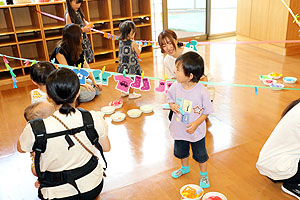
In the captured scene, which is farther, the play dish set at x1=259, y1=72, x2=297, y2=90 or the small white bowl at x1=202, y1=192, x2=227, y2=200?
the play dish set at x1=259, y1=72, x2=297, y2=90

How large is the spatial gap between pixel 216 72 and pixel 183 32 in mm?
2547

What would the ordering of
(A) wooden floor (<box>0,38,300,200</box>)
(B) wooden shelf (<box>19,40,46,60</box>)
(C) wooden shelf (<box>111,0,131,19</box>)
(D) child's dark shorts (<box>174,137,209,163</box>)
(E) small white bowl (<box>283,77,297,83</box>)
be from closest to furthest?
(D) child's dark shorts (<box>174,137,209,163</box>) → (A) wooden floor (<box>0,38,300,200</box>) → (E) small white bowl (<box>283,77,297,83</box>) → (B) wooden shelf (<box>19,40,46,60</box>) → (C) wooden shelf (<box>111,0,131,19</box>)

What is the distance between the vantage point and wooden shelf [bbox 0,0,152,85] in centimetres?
516

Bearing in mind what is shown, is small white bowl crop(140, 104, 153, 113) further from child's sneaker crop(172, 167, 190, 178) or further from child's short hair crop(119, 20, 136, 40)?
child's sneaker crop(172, 167, 190, 178)

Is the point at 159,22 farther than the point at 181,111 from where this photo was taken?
Yes

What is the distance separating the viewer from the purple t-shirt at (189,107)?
7.18 ft

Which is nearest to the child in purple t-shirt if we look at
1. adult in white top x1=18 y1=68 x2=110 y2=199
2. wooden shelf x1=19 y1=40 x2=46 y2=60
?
adult in white top x1=18 y1=68 x2=110 y2=199

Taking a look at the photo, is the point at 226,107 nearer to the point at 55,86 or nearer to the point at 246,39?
the point at 55,86

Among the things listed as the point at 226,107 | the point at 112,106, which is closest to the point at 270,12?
the point at 226,107

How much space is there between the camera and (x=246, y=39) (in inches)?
265

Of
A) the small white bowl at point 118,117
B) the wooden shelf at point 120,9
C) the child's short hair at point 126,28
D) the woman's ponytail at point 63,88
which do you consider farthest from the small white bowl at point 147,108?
the wooden shelf at point 120,9

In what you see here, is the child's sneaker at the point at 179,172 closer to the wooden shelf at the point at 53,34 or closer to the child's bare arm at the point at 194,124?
the child's bare arm at the point at 194,124

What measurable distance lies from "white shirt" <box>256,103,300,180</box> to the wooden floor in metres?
0.25

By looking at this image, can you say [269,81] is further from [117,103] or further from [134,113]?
[117,103]
